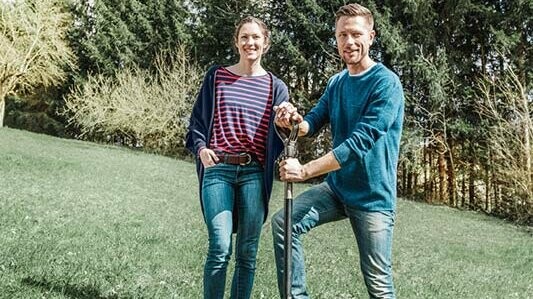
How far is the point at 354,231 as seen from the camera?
3713 mm

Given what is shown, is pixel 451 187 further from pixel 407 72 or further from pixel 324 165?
pixel 324 165

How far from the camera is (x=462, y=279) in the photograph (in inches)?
342

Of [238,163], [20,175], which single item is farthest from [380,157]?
[20,175]

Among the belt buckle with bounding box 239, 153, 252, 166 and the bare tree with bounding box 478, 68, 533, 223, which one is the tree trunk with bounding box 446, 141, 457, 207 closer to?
the bare tree with bounding box 478, 68, 533, 223

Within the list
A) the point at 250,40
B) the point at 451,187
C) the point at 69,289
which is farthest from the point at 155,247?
the point at 451,187

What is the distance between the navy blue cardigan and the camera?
4074 mm

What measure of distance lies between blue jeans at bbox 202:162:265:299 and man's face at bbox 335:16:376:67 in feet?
3.30

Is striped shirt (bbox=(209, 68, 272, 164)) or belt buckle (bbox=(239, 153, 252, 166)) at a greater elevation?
striped shirt (bbox=(209, 68, 272, 164))

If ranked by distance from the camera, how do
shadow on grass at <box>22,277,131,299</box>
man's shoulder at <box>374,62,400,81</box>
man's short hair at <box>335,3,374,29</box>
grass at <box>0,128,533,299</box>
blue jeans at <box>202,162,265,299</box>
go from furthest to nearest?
grass at <box>0,128,533,299</box>, shadow on grass at <box>22,277,131,299</box>, blue jeans at <box>202,162,265,299</box>, man's short hair at <box>335,3,374,29</box>, man's shoulder at <box>374,62,400,81</box>

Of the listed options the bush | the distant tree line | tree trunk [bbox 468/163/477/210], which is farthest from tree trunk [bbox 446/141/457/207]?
the bush

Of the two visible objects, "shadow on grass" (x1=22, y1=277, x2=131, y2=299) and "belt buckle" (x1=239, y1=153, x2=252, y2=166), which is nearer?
"belt buckle" (x1=239, y1=153, x2=252, y2=166)

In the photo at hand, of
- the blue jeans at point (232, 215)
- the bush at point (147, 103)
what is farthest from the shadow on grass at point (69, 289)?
the bush at point (147, 103)

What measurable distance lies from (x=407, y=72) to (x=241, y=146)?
24637 mm

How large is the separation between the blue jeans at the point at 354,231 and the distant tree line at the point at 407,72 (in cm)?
1740
